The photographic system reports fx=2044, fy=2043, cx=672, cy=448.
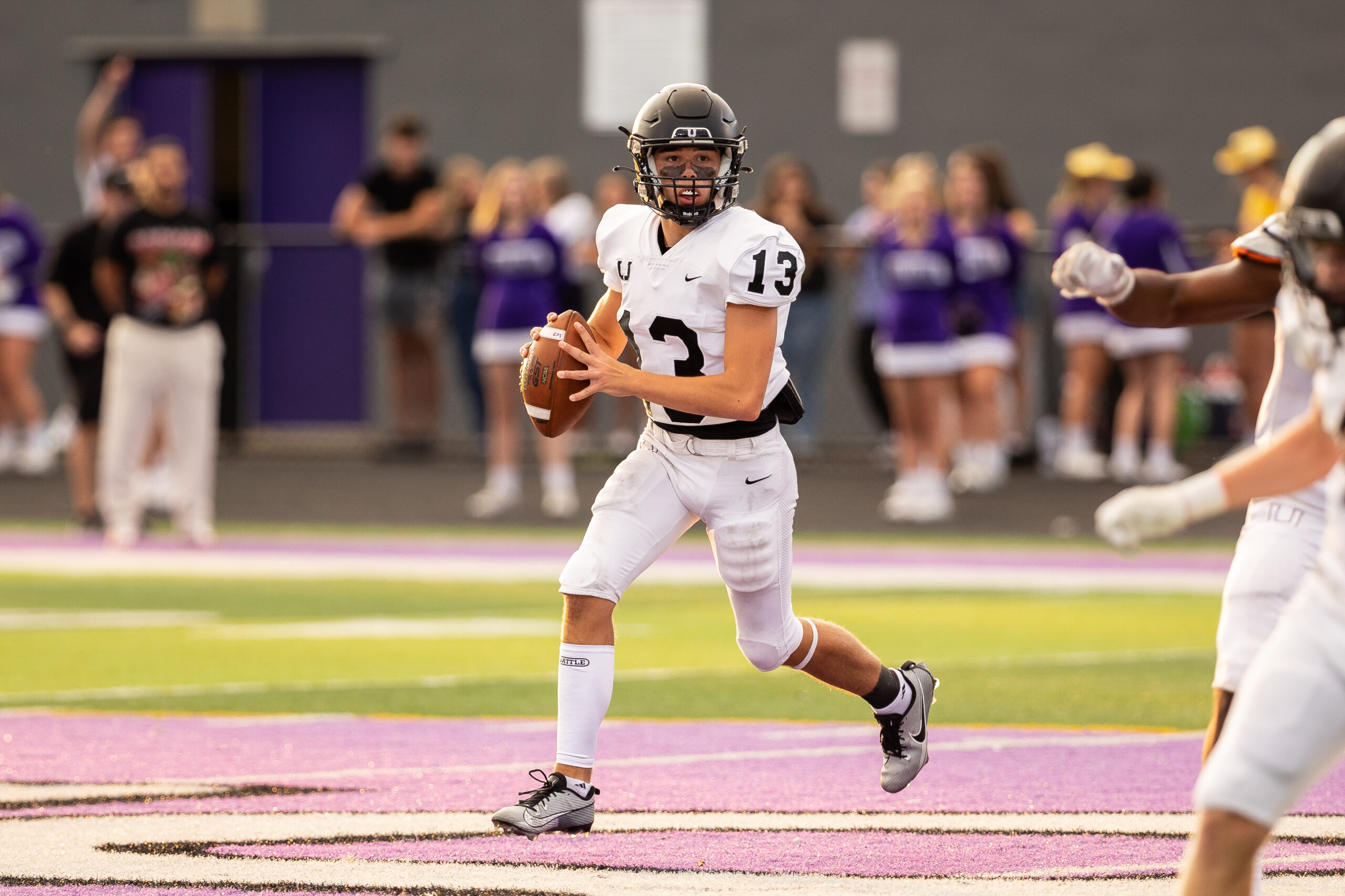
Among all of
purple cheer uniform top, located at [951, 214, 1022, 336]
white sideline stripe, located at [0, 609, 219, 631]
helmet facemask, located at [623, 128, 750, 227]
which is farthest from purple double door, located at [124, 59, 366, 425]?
helmet facemask, located at [623, 128, 750, 227]

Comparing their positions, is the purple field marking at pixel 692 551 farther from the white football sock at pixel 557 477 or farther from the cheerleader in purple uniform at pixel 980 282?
the cheerleader in purple uniform at pixel 980 282

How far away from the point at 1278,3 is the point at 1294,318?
1684cm

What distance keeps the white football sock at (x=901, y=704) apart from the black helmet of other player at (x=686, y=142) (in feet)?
5.05

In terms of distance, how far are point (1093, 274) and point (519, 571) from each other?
24.4 feet

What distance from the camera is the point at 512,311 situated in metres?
14.0

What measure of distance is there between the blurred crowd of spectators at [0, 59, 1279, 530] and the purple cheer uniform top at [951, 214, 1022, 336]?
0.02 meters

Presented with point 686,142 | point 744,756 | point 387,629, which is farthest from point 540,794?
point 387,629

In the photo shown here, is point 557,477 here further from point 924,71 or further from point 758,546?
point 758,546

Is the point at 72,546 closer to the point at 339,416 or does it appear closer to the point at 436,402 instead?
the point at 436,402

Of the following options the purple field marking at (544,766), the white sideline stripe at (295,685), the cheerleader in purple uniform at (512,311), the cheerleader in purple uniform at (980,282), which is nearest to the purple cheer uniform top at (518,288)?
the cheerleader in purple uniform at (512,311)

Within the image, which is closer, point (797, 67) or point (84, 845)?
point (84, 845)

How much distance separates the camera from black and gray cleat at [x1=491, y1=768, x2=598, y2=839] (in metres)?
5.25

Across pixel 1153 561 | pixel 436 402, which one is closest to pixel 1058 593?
pixel 1153 561

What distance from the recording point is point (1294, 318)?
3740 mm
